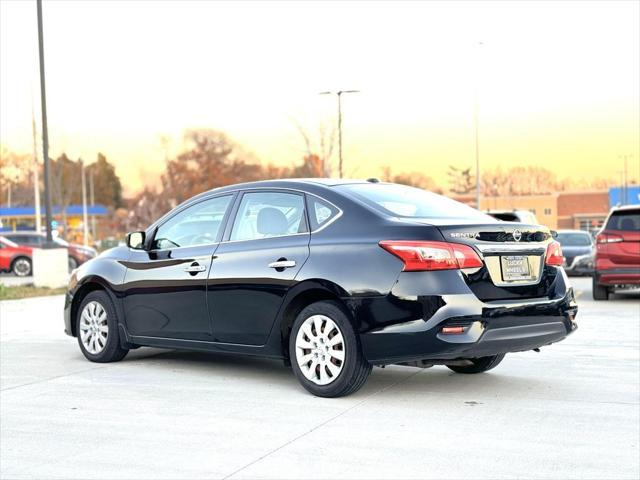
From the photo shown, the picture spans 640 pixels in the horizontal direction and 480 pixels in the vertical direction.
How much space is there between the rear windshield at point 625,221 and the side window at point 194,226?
32.1 feet

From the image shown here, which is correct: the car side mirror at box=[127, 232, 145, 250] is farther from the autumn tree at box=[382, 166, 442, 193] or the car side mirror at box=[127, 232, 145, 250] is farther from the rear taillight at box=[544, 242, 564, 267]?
the autumn tree at box=[382, 166, 442, 193]

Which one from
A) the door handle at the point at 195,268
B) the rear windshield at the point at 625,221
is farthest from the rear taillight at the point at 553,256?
the rear windshield at the point at 625,221

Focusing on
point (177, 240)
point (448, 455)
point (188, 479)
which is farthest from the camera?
point (177, 240)

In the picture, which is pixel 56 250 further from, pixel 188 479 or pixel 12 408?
pixel 188 479

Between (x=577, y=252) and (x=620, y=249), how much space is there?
1067cm

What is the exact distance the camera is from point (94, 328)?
898cm

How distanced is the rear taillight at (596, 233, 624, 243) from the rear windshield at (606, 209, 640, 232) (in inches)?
5.5

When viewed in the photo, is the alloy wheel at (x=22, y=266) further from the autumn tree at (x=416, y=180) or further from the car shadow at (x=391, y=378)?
the autumn tree at (x=416, y=180)

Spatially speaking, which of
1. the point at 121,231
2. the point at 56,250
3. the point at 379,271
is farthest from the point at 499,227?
the point at 121,231

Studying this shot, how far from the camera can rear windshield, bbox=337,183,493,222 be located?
7246 millimetres

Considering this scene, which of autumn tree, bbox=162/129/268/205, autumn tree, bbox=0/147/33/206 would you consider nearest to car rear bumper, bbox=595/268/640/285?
autumn tree, bbox=0/147/33/206

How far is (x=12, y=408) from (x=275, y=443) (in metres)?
2.36

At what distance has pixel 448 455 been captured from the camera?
5.34m

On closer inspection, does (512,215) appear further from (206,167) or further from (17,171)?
(206,167)
